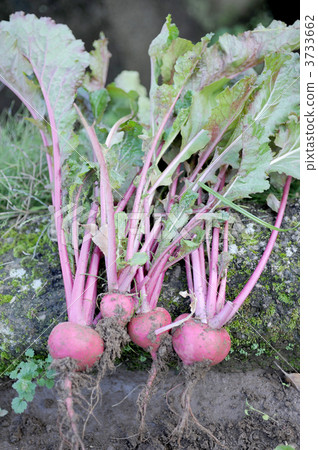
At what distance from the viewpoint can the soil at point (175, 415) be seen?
1.07 meters

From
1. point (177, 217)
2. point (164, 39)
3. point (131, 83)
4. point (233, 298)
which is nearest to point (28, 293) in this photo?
point (177, 217)

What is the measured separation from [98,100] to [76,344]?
0.97 m

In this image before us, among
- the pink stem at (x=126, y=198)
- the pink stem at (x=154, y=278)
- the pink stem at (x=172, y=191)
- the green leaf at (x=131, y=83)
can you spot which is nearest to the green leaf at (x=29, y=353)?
the pink stem at (x=154, y=278)

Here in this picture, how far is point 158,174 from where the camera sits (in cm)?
125

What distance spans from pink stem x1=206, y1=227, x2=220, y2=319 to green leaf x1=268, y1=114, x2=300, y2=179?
1.04 ft

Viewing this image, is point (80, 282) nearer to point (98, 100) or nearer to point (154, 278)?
point (154, 278)

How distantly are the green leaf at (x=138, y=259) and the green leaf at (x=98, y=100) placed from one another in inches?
28.8

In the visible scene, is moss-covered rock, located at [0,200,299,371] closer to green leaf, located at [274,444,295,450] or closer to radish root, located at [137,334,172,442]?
radish root, located at [137,334,172,442]

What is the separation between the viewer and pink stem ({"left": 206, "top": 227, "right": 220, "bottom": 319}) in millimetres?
1098

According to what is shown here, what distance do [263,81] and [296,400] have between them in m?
1.00

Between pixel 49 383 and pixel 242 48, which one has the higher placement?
pixel 242 48

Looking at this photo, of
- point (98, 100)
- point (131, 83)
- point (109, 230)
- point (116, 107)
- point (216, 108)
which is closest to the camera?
point (109, 230)

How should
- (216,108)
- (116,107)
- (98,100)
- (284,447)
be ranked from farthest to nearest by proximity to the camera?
(116,107)
(98,100)
(216,108)
(284,447)

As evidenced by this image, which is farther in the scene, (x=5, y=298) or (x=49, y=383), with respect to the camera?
(x=5, y=298)
